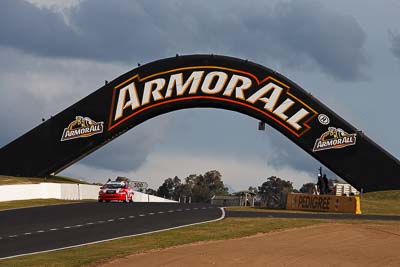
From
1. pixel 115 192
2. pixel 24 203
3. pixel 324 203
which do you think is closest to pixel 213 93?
pixel 115 192

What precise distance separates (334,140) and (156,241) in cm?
3692

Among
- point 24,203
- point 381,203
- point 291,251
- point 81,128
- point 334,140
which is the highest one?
point 81,128

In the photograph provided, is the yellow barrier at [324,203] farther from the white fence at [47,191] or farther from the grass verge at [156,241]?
the white fence at [47,191]

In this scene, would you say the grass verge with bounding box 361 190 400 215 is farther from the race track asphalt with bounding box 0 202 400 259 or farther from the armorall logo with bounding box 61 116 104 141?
the armorall logo with bounding box 61 116 104 141

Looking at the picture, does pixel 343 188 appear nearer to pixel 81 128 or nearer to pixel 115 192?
pixel 115 192

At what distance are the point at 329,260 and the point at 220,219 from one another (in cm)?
1470

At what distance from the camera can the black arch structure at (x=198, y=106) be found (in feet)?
199

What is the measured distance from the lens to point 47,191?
182 ft

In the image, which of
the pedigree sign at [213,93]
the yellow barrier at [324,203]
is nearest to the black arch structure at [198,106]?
the pedigree sign at [213,93]

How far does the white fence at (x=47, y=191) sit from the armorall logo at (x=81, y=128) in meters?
4.88

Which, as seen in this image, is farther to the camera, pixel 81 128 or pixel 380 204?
pixel 81 128

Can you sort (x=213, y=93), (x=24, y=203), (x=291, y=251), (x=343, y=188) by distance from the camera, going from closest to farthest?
(x=291, y=251), (x=24, y=203), (x=343, y=188), (x=213, y=93)

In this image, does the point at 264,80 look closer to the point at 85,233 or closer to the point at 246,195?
the point at 246,195

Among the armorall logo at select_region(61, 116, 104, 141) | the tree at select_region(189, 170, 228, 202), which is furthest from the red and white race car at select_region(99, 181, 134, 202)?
the tree at select_region(189, 170, 228, 202)
